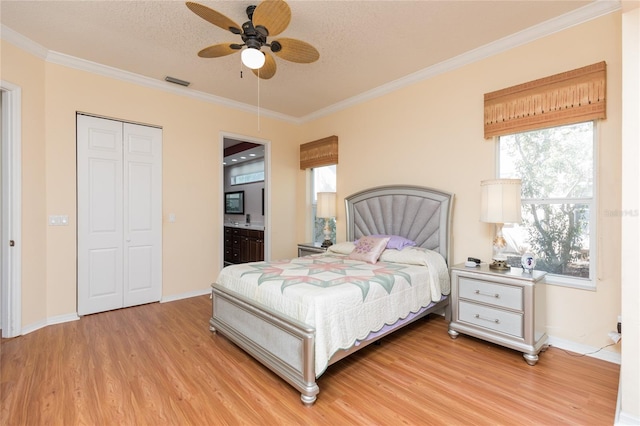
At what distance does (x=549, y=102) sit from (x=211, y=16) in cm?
291

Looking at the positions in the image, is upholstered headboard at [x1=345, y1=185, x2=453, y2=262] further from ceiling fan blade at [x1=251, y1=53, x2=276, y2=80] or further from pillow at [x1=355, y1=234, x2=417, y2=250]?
ceiling fan blade at [x1=251, y1=53, x2=276, y2=80]

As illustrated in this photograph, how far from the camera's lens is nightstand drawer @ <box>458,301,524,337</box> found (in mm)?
2488

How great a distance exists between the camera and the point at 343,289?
2209mm

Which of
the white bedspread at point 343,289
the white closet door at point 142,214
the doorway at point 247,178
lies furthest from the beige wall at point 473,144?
the white closet door at point 142,214

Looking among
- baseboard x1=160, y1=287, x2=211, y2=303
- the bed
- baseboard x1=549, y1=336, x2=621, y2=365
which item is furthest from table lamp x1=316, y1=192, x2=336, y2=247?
baseboard x1=549, y1=336, x2=621, y2=365

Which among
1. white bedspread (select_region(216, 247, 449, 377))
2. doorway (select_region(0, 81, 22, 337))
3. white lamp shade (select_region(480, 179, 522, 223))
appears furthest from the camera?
doorway (select_region(0, 81, 22, 337))

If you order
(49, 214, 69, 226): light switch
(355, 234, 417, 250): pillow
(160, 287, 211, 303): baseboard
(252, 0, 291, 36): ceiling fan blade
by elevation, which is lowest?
(160, 287, 211, 303): baseboard

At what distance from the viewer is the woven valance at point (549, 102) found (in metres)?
2.44

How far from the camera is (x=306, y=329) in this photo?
195 cm

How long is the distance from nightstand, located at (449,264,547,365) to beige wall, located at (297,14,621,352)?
393 millimetres

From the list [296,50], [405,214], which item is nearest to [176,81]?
[296,50]

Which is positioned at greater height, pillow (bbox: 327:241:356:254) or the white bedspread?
pillow (bbox: 327:241:356:254)

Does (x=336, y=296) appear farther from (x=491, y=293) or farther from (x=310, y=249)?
(x=310, y=249)

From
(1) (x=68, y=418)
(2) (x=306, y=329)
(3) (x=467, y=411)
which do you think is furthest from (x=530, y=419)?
(1) (x=68, y=418)
